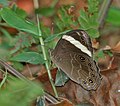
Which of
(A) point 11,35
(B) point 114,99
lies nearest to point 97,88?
(B) point 114,99

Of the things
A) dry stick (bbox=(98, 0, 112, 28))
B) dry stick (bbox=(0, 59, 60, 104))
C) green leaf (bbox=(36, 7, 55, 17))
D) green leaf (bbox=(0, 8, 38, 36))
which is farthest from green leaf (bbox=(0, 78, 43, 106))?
green leaf (bbox=(36, 7, 55, 17))

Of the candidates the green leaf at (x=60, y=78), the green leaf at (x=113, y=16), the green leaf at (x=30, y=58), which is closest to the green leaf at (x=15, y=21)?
the green leaf at (x=30, y=58)

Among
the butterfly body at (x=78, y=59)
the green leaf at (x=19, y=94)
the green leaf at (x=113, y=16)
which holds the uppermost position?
the green leaf at (x=19, y=94)

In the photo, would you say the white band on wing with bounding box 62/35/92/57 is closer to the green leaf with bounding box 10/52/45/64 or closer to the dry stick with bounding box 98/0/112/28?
the green leaf with bounding box 10/52/45/64

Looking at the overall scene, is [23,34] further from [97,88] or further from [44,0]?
[44,0]

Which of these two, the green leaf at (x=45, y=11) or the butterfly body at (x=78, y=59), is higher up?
the butterfly body at (x=78, y=59)

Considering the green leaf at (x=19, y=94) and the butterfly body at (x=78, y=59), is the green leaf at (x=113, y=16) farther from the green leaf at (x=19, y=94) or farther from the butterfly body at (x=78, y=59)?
the green leaf at (x=19, y=94)
